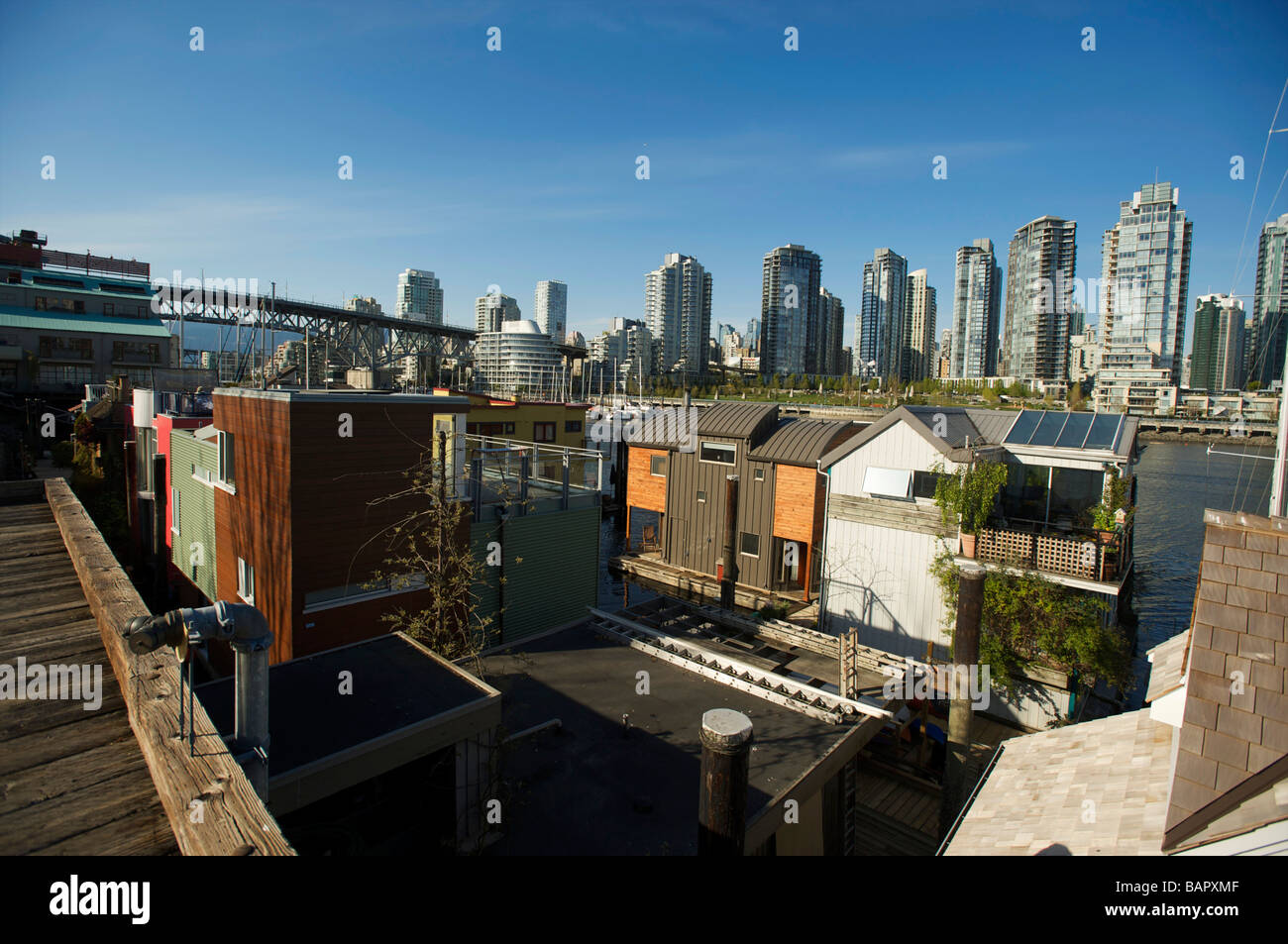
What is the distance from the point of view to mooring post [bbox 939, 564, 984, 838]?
1145 cm

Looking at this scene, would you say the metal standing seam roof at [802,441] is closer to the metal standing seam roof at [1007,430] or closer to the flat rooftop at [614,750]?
the metal standing seam roof at [1007,430]

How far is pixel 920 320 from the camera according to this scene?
160375 mm

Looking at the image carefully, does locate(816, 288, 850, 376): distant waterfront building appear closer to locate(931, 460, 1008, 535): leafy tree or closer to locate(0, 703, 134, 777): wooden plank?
locate(931, 460, 1008, 535): leafy tree

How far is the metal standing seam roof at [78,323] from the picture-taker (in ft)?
169

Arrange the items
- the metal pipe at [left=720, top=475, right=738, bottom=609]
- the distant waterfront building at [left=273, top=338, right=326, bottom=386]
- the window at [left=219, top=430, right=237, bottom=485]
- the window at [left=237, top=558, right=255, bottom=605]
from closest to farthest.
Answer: the window at [left=237, top=558, right=255, bottom=605]
the distant waterfront building at [left=273, top=338, right=326, bottom=386]
the window at [left=219, top=430, right=237, bottom=485]
the metal pipe at [left=720, top=475, right=738, bottom=609]

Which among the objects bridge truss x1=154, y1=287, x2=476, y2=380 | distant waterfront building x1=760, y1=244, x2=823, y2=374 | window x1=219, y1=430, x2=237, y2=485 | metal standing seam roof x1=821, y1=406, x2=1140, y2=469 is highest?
distant waterfront building x1=760, y1=244, x2=823, y2=374

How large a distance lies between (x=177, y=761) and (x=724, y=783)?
365 centimetres

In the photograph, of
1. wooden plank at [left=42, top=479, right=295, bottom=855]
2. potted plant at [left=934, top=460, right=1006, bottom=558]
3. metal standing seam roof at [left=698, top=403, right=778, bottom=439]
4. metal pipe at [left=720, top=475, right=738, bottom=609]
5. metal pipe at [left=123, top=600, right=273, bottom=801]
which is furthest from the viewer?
metal standing seam roof at [left=698, top=403, right=778, bottom=439]

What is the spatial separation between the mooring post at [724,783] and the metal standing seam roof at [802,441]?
17064 millimetres

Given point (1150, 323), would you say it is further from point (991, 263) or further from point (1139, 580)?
point (1139, 580)

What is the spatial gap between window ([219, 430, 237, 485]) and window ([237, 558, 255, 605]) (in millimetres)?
1451

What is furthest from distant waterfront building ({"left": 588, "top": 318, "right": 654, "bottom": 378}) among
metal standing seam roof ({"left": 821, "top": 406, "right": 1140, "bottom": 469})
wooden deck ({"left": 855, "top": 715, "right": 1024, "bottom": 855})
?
wooden deck ({"left": 855, "top": 715, "right": 1024, "bottom": 855})
